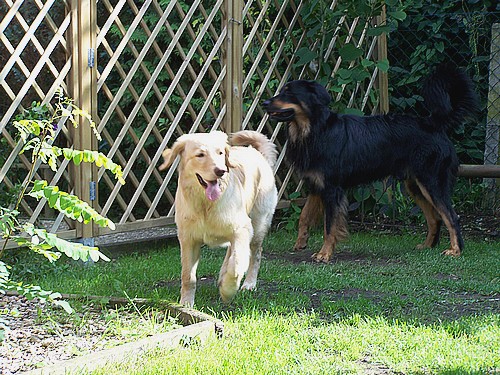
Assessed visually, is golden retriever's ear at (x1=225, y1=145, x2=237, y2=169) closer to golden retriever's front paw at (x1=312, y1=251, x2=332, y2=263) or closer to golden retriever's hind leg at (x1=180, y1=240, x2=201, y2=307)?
golden retriever's hind leg at (x1=180, y1=240, x2=201, y2=307)

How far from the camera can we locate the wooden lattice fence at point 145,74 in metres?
4.26

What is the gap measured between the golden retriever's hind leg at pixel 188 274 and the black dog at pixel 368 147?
1620 mm

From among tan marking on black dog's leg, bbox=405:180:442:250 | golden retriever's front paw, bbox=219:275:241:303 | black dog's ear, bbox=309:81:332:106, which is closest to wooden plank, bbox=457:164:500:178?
tan marking on black dog's leg, bbox=405:180:442:250

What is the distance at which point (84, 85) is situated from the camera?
4.32m

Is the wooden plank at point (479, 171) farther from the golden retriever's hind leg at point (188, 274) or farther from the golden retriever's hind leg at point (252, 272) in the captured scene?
the golden retriever's hind leg at point (188, 274)

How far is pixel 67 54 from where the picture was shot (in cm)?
431

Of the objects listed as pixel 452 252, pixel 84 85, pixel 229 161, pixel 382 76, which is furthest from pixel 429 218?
pixel 84 85

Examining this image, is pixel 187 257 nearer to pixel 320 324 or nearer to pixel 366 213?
pixel 320 324

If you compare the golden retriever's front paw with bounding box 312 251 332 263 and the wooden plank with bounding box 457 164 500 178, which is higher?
the wooden plank with bounding box 457 164 500 178

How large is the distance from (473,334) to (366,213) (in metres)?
3.38

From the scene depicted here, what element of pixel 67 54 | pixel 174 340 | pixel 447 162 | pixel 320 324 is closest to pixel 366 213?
pixel 447 162

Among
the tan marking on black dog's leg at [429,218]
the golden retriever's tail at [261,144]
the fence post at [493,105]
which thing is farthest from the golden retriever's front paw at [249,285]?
the fence post at [493,105]

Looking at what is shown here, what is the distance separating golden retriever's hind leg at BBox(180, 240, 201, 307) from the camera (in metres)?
3.25

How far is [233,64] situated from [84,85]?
1.31 m
